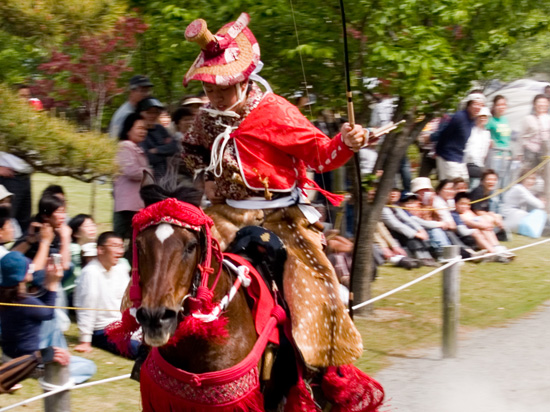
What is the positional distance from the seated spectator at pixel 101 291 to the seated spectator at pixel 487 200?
6.48 metres

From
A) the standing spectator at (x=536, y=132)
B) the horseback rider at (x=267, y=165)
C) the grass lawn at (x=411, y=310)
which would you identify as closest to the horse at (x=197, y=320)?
the horseback rider at (x=267, y=165)

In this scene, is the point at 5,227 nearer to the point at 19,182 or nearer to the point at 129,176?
the point at 19,182

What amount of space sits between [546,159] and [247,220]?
986cm

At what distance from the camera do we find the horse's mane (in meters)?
4.47

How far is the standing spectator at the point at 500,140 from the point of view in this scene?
13.7 metres

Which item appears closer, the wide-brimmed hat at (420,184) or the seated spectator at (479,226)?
the wide-brimmed hat at (420,184)

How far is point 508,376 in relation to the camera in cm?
799

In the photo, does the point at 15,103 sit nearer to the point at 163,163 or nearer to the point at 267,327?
the point at 163,163

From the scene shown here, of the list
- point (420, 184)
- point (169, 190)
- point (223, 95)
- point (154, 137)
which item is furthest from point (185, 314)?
point (420, 184)

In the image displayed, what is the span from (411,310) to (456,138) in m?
3.35

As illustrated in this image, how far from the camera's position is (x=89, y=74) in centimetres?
998

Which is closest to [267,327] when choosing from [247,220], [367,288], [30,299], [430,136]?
[247,220]

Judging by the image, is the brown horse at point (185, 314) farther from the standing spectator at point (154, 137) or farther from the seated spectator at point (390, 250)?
the seated spectator at point (390, 250)

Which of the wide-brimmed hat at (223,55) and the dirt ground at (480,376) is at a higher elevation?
the wide-brimmed hat at (223,55)
